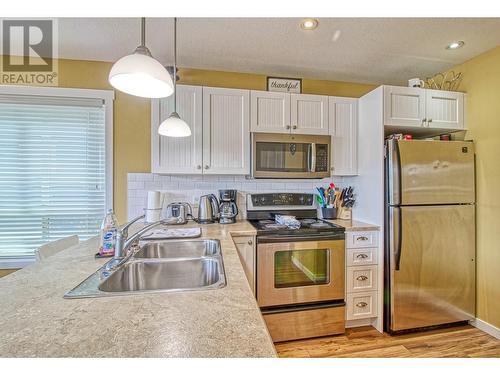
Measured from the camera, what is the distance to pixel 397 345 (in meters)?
1.94

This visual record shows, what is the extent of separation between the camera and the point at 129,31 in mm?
1842

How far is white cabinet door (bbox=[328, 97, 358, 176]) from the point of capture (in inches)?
94.7

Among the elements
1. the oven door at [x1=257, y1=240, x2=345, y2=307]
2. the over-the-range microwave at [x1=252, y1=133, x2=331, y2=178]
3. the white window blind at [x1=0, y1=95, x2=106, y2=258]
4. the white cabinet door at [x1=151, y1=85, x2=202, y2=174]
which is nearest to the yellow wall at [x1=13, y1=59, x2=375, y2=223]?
the white window blind at [x1=0, y1=95, x2=106, y2=258]

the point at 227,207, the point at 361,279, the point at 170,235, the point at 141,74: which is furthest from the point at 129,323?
the point at 361,279

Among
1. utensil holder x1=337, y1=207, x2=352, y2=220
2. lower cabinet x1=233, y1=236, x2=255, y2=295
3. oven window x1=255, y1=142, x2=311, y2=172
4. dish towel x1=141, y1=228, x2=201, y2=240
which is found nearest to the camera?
dish towel x1=141, y1=228, x2=201, y2=240

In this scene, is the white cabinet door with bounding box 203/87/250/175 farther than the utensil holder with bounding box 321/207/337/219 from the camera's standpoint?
No

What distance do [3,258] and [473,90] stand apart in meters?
4.52

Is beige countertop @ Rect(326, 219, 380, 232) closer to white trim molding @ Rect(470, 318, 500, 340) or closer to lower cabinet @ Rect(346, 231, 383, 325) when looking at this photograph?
lower cabinet @ Rect(346, 231, 383, 325)

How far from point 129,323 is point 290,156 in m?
1.89

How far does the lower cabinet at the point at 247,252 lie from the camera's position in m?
1.90

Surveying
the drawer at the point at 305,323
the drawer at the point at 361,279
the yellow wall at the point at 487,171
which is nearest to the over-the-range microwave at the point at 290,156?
the drawer at the point at 361,279

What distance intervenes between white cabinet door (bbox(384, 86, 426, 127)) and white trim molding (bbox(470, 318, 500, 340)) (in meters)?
1.84

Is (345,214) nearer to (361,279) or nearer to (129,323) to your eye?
(361,279)
